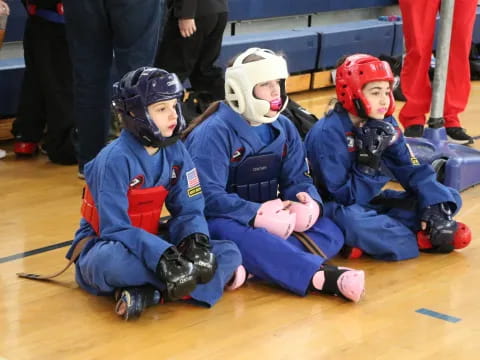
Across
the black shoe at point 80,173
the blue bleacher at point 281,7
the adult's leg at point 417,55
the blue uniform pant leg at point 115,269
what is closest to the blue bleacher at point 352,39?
the blue bleacher at point 281,7

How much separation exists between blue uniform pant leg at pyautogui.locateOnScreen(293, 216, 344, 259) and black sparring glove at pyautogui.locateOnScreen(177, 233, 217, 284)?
0.52 m

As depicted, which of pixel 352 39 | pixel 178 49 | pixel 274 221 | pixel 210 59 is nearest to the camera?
pixel 274 221

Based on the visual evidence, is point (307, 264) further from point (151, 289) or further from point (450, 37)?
point (450, 37)

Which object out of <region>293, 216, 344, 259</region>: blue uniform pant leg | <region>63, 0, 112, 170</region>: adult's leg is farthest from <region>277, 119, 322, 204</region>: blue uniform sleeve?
<region>63, 0, 112, 170</region>: adult's leg

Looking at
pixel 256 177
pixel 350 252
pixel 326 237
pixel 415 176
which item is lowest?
pixel 350 252

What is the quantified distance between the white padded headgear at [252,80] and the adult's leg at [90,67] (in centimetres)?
97

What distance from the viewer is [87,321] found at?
3.16 metres

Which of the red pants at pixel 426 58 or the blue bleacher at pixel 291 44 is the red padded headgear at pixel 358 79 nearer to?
the red pants at pixel 426 58

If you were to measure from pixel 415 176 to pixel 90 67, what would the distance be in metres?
1.55

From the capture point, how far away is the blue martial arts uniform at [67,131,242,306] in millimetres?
3195

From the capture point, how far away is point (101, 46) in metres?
4.43

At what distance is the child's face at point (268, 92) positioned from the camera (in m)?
3.63

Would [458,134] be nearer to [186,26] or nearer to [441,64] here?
[441,64]

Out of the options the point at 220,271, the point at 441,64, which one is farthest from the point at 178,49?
the point at 220,271
